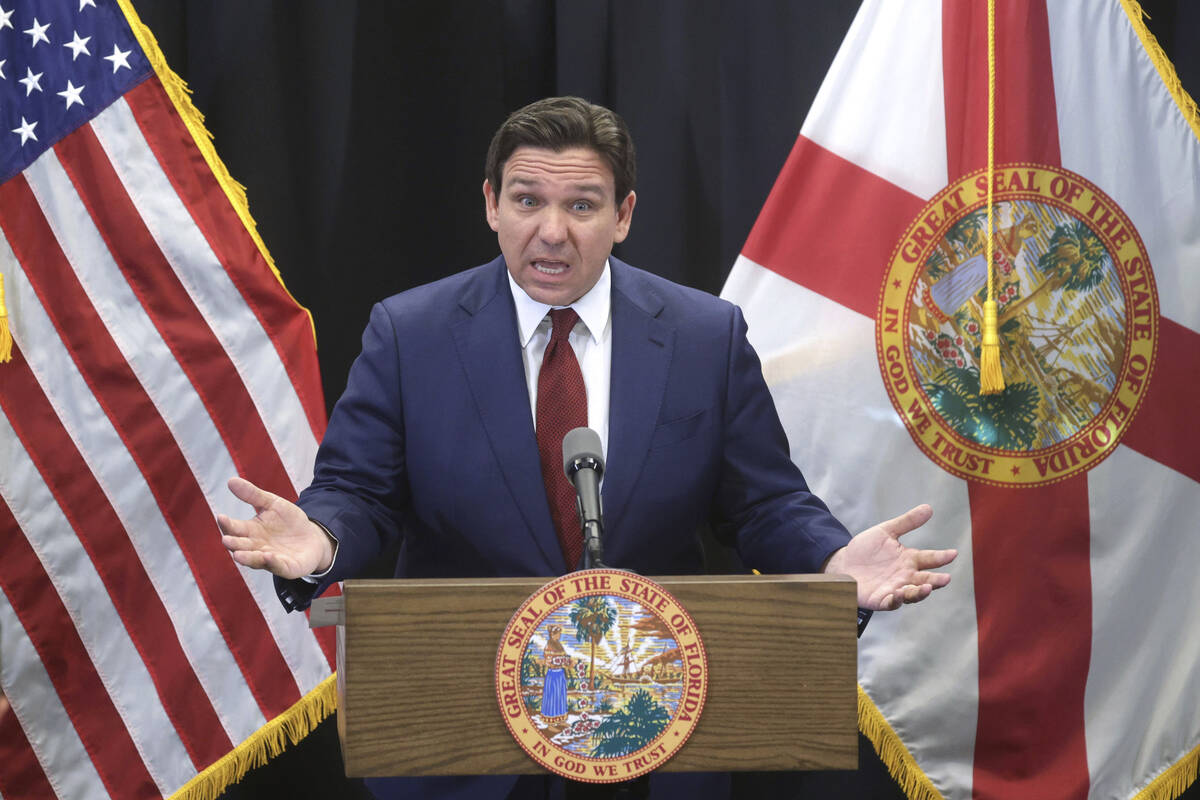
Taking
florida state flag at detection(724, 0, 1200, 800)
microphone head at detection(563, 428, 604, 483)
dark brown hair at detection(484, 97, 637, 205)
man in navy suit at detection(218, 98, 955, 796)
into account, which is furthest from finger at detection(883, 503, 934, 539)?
florida state flag at detection(724, 0, 1200, 800)

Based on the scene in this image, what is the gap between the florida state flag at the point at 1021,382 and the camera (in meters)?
2.63

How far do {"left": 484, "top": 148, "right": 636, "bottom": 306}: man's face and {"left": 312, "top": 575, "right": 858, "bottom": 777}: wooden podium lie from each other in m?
0.76

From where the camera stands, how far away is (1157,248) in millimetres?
2650

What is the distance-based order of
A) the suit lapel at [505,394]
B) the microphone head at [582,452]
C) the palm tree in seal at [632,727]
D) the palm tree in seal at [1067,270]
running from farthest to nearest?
the palm tree in seal at [1067,270], the suit lapel at [505,394], the microphone head at [582,452], the palm tree in seal at [632,727]

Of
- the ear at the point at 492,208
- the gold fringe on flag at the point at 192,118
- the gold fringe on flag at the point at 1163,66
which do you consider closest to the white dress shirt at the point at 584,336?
the ear at the point at 492,208

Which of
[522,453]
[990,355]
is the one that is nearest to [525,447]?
[522,453]

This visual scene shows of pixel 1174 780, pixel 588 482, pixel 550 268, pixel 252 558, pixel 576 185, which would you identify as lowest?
pixel 1174 780

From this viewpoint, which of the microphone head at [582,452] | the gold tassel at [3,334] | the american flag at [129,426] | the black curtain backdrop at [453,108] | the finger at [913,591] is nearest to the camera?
the microphone head at [582,452]

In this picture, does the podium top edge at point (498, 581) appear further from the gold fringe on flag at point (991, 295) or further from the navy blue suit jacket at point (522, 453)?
the gold fringe on flag at point (991, 295)

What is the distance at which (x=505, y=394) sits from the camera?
6.01ft

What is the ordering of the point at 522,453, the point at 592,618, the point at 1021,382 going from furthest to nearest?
the point at 1021,382 < the point at 522,453 < the point at 592,618

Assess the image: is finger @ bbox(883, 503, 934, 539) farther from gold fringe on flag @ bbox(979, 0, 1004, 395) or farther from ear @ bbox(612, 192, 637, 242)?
gold fringe on flag @ bbox(979, 0, 1004, 395)

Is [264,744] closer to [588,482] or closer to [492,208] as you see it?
[492,208]

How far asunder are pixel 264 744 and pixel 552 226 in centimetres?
150
